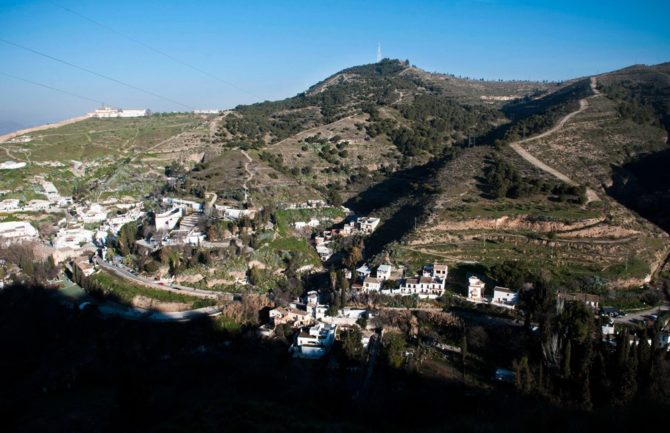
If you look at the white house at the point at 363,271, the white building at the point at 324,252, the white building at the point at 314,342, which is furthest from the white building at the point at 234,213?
the white building at the point at 314,342

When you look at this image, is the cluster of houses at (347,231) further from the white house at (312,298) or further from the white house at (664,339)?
the white house at (664,339)

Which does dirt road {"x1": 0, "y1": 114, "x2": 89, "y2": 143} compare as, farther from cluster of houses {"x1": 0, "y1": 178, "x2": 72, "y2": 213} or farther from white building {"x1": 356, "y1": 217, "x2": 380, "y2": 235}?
white building {"x1": 356, "y1": 217, "x2": 380, "y2": 235}

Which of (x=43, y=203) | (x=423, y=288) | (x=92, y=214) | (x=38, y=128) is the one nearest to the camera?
(x=423, y=288)

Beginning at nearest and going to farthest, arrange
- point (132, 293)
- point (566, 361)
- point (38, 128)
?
point (566, 361), point (132, 293), point (38, 128)

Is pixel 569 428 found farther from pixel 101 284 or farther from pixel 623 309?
pixel 101 284

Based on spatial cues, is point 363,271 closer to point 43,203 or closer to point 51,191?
point 43,203

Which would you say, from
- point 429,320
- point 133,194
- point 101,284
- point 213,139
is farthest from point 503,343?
point 213,139

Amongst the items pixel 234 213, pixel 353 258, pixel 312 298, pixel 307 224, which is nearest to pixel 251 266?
pixel 312 298
